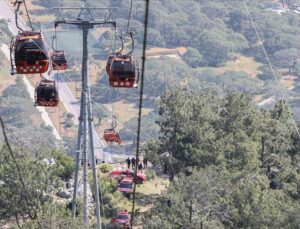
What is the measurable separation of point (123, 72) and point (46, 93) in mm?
4599

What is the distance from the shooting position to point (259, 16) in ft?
572

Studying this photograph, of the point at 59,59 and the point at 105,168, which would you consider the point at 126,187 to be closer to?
the point at 105,168

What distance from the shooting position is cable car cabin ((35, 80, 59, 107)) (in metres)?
28.4

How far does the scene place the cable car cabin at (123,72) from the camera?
24766 millimetres

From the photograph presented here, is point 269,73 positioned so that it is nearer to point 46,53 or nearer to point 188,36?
point 188,36

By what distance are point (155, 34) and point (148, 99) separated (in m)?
31.0

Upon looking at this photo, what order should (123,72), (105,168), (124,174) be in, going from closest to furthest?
(123,72)
(124,174)
(105,168)

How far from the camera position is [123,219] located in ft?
111

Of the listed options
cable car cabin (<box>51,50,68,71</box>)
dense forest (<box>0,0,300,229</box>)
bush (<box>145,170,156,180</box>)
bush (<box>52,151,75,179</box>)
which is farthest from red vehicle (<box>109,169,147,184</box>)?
cable car cabin (<box>51,50,68,71</box>)

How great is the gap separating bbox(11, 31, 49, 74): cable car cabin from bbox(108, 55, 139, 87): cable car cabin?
2546 mm

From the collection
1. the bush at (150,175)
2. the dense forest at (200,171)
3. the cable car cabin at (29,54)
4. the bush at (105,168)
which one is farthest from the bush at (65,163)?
the cable car cabin at (29,54)

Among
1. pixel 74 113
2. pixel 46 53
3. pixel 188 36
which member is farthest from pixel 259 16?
pixel 46 53

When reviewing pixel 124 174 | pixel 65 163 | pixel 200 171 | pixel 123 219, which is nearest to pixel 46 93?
pixel 200 171

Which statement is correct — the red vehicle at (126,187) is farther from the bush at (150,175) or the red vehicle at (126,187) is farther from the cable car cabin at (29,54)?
the cable car cabin at (29,54)
